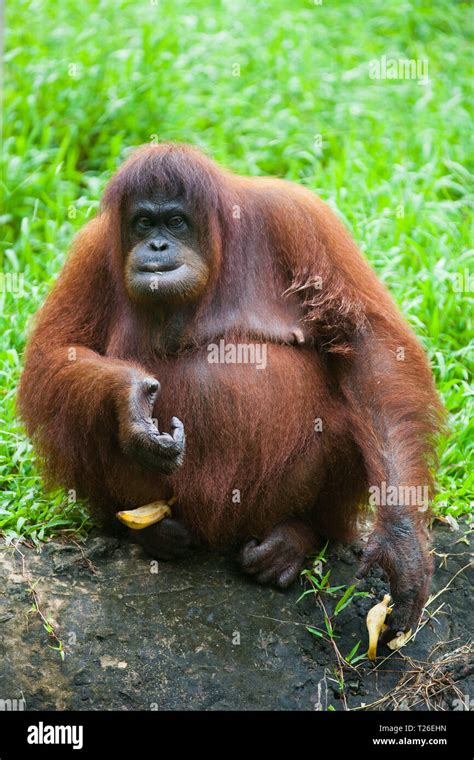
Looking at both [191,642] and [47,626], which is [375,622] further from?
[47,626]

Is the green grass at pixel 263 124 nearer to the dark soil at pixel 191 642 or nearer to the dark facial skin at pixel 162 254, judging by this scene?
the dark soil at pixel 191 642

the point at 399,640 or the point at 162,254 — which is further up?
the point at 162,254

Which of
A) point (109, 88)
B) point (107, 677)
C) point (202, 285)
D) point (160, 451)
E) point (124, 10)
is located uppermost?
point (124, 10)

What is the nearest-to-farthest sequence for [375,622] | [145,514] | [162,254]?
[375,622], [162,254], [145,514]

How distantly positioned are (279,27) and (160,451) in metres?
6.05

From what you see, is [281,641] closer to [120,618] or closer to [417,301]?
[120,618]

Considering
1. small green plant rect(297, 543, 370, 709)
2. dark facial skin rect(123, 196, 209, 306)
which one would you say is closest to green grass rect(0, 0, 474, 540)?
small green plant rect(297, 543, 370, 709)

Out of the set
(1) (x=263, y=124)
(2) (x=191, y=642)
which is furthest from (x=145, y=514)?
(1) (x=263, y=124)

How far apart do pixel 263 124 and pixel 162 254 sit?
4.05 m

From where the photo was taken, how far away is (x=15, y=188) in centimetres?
718

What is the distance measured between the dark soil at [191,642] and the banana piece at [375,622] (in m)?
0.14

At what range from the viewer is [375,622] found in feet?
13.6

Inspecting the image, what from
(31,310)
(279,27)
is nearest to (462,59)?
(279,27)

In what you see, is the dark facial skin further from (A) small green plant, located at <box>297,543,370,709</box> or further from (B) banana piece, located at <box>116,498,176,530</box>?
(A) small green plant, located at <box>297,543,370,709</box>
